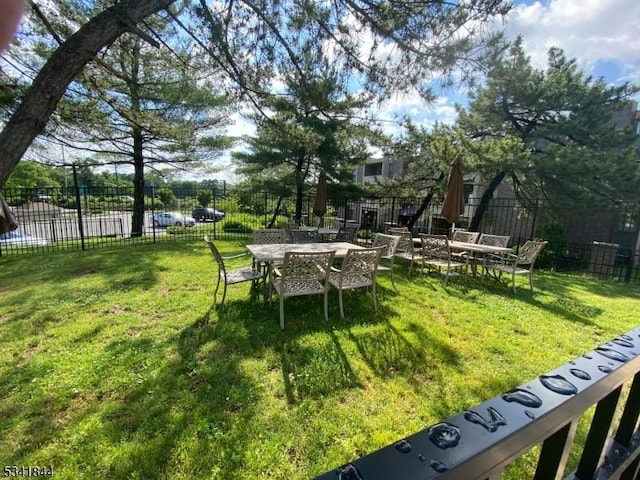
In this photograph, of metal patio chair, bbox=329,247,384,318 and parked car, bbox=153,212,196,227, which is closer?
metal patio chair, bbox=329,247,384,318

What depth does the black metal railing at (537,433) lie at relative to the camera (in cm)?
47

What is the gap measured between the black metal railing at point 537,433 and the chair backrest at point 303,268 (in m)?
2.77

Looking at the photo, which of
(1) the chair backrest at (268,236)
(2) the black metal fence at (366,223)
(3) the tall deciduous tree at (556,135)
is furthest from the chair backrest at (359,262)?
(2) the black metal fence at (366,223)

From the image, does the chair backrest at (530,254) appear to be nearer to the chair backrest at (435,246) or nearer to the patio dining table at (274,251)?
the chair backrest at (435,246)

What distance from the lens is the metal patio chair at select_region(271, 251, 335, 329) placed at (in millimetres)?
3473

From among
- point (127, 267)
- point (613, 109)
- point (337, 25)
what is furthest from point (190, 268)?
point (613, 109)

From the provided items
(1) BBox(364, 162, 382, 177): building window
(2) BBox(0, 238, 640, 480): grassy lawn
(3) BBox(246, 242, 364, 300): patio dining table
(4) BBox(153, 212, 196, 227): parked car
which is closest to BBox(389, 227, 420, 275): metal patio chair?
(2) BBox(0, 238, 640, 480): grassy lawn

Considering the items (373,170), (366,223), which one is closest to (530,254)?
(366,223)

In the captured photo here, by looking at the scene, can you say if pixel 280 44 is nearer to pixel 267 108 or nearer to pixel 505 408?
pixel 267 108

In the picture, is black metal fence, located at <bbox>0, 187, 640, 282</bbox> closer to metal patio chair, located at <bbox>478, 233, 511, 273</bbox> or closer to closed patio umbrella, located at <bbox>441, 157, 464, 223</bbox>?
metal patio chair, located at <bbox>478, 233, 511, 273</bbox>

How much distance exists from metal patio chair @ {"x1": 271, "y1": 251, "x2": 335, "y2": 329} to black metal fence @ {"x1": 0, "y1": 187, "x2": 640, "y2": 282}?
252 inches

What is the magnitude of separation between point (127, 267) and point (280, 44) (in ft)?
16.5

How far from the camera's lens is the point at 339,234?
7.00 meters

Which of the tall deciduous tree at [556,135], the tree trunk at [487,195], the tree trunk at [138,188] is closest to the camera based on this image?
the tall deciduous tree at [556,135]
